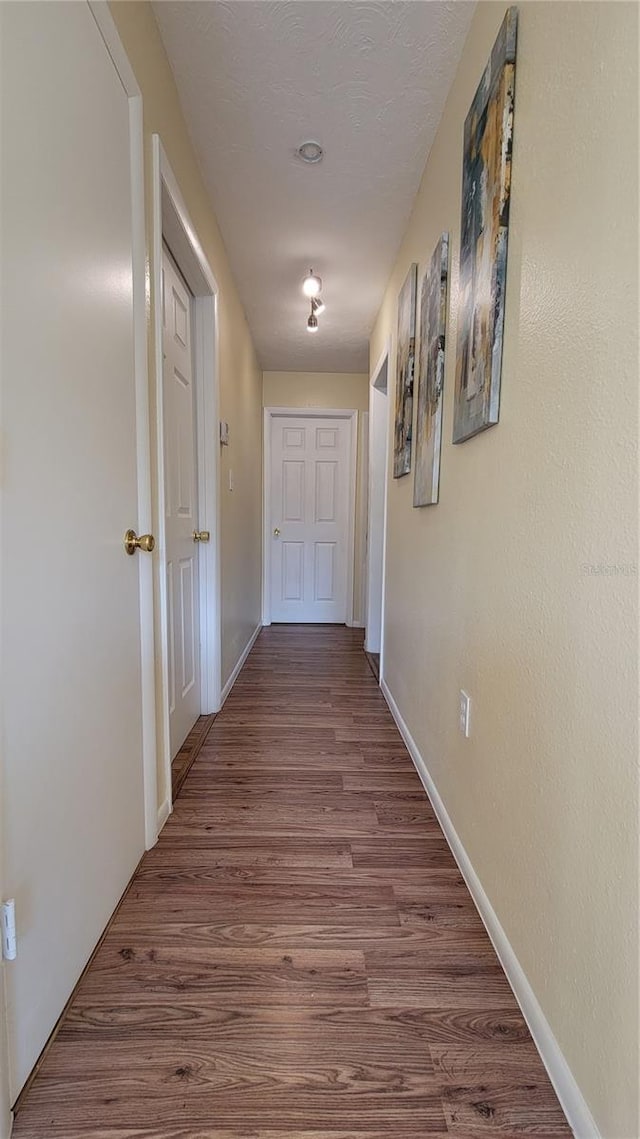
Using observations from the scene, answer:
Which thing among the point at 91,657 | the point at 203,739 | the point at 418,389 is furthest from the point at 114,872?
the point at 418,389

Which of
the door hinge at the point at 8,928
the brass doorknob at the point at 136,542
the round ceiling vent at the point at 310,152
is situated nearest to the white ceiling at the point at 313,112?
the round ceiling vent at the point at 310,152

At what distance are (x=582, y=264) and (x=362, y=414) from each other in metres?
3.68

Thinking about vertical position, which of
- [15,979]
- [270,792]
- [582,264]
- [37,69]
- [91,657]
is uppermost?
[37,69]

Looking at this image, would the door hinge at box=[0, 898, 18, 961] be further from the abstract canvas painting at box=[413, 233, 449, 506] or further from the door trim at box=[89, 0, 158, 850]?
the abstract canvas painting at box=[413, 233, 449, 506]

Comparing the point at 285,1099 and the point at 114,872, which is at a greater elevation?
the point at 114,872

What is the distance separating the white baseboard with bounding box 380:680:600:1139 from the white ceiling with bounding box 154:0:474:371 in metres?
2.14

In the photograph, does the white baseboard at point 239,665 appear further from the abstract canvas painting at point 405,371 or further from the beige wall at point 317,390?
the abstract canvas painting at point 405,371

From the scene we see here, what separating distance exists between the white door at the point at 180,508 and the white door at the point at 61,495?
559 millimetres

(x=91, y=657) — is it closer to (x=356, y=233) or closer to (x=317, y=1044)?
(x=317, y=1044)

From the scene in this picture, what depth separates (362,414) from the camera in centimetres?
432

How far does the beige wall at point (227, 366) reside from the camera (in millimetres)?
1275

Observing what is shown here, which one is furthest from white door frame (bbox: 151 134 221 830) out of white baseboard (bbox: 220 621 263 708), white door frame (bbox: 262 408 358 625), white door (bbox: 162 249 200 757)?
white door frame (bbox: 262 408 358 625)

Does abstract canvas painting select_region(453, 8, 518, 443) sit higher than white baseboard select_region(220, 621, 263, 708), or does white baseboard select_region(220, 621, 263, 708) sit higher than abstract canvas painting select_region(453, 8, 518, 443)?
abstract canvas painting select_region(453, 8, 518, 443)

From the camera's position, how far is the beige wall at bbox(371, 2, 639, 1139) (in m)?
0.65
